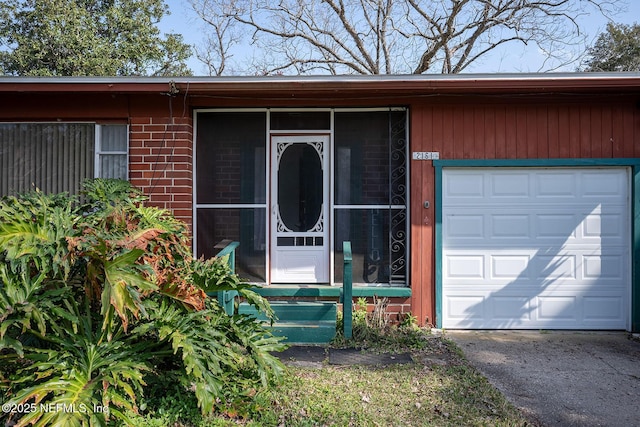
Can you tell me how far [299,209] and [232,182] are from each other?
977 millimetres

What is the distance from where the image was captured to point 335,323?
541 cm

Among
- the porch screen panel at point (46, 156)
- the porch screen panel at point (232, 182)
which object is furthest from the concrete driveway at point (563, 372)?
the porch screen panel at point (46, 156)

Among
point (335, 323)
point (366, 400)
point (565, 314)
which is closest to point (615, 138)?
point (565, 314)

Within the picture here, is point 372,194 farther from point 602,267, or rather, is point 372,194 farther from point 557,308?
point 602,267

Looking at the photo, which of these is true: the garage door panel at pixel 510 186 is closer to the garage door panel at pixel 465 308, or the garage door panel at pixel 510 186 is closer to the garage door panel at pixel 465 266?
the garage door panel at pixel 465 266

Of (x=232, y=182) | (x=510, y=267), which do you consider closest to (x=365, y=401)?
(x=510, y=267)

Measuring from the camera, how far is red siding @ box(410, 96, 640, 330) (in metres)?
5.87

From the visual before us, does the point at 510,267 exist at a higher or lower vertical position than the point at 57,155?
lower

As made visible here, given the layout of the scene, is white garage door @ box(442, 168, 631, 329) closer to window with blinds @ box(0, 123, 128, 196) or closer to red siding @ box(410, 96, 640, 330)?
red siding @ box(410, 96, 640, 330)

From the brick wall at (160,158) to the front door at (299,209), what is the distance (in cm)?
117

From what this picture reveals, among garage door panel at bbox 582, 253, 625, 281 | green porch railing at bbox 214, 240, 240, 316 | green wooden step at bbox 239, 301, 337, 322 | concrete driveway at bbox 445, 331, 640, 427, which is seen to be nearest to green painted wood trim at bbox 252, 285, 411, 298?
green wooden step at bbox 239, 301, 337, 322

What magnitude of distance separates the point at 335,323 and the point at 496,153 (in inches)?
116

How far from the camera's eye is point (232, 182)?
20.6ft

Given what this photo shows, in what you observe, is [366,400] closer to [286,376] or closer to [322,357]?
[286,376]
